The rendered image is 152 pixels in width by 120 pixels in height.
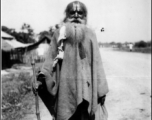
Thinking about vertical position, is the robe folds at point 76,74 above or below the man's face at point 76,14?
below

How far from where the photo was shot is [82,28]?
7.11ft

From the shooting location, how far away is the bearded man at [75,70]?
2.09 m

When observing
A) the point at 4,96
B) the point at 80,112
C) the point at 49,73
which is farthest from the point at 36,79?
the point at 4,96

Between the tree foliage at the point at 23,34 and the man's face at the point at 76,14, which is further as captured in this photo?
the tree foliage at the point at 23,34

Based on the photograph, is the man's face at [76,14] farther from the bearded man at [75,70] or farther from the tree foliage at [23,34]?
the tree foliage at [23,34]

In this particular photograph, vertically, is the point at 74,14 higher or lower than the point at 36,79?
higher

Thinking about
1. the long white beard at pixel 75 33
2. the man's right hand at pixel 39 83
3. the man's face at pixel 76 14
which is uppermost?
the man's face at pixel 76 14

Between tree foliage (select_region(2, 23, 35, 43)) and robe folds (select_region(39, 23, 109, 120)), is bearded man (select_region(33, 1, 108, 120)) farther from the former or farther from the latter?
tree foliage (select_region(2, 23, 35, 43))

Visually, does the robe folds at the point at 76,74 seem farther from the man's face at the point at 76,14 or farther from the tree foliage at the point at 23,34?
the tree foliage at the point at 23,34

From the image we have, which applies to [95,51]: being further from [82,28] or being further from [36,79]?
[36,79]

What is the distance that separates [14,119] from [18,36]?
36.5 meters

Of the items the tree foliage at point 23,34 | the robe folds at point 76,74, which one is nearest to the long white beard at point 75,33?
the robe folds at point 76,74

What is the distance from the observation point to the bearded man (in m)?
2.09

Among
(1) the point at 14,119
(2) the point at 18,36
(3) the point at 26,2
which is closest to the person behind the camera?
(3) the point at 26,2
